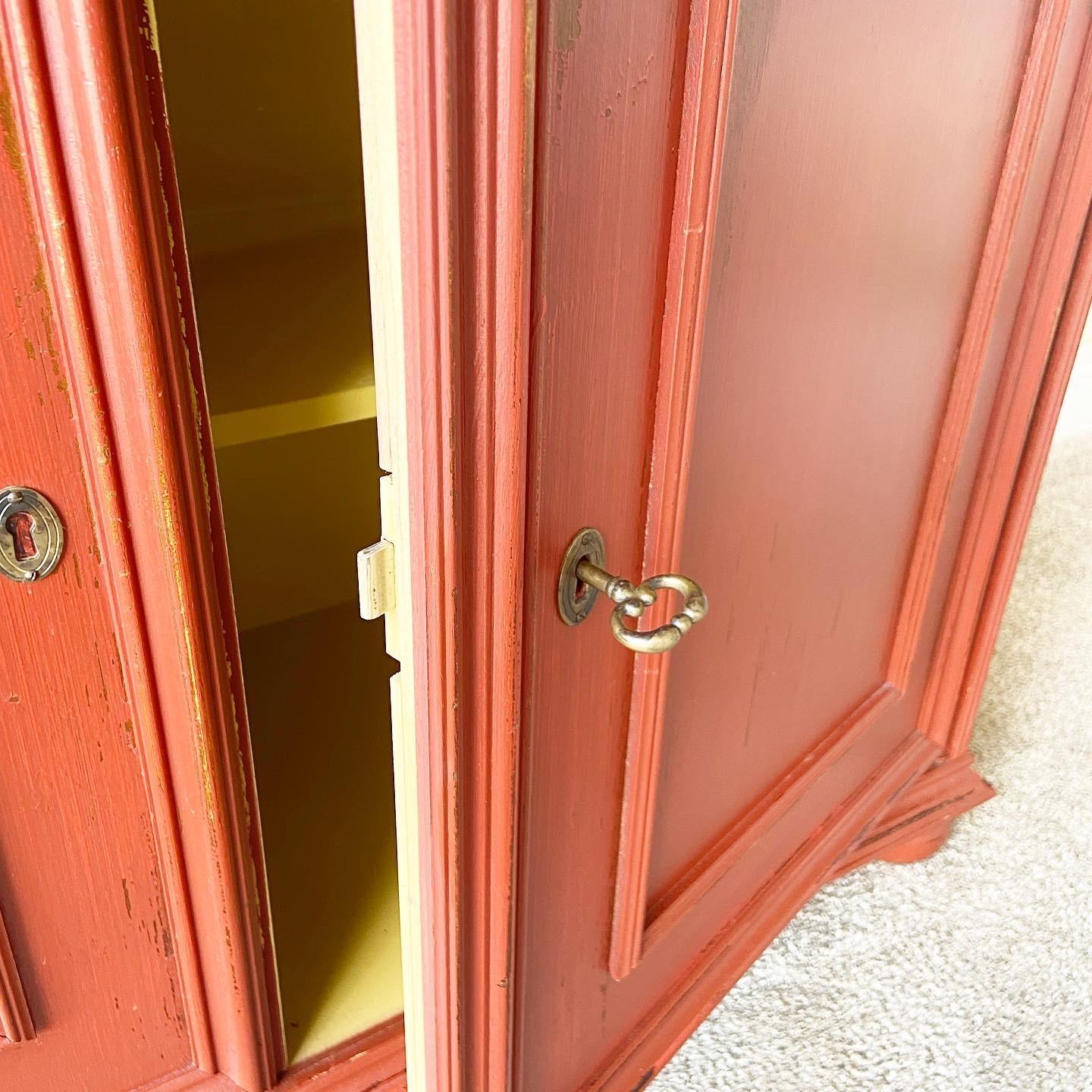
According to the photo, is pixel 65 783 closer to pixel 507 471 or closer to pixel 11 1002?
pixel 11 1002

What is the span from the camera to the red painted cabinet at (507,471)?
43 cm

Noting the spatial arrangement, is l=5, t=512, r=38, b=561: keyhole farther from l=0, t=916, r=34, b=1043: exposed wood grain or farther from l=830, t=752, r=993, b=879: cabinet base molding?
l=830, t=752, r=993, b=879: cabinet base molding

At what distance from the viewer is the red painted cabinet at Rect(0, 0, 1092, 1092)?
0.43 m

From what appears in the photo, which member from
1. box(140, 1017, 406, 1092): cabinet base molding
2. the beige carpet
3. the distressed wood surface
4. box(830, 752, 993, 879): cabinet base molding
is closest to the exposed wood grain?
the distressed wood surface

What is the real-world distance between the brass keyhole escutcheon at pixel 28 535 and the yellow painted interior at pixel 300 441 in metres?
0.29

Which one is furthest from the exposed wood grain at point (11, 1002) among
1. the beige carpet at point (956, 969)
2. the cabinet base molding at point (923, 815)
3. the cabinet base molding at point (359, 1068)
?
the cabinet base molding at point (923, 815)

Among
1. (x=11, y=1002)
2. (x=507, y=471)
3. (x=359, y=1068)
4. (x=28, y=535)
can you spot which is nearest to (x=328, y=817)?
(x=359, y=1068)

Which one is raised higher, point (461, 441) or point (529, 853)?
point (461, 441)

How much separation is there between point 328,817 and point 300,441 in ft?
1.53

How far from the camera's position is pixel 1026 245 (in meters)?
0.94

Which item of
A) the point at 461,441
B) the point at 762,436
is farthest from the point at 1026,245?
the point at 461,441

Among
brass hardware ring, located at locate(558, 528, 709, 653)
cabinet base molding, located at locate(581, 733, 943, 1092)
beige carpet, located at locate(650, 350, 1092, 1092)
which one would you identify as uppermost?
brass hardware ring, located at locate(558, 528, 709, 653)

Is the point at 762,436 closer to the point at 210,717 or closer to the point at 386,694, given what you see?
the point at 210,717

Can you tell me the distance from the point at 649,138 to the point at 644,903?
57 cm
